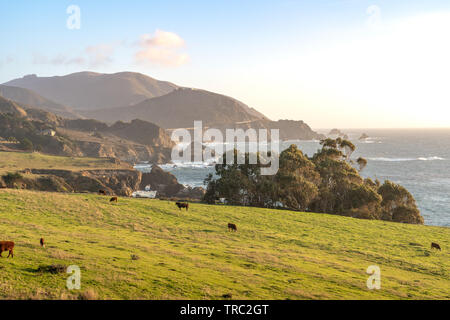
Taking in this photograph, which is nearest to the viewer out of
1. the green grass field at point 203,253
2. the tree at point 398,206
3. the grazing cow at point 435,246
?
the green grass field at point 203,253

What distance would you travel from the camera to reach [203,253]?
23.9 metres

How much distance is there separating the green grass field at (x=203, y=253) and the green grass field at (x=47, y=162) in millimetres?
80152

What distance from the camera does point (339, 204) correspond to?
6384 cm

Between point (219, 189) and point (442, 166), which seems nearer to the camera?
point (219, 189)

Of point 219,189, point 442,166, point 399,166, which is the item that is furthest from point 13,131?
point 442,166

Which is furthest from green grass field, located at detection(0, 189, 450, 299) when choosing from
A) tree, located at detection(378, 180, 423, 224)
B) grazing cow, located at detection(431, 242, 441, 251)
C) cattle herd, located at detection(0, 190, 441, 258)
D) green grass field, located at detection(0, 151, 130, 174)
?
green grass field, located at detection(0, 151, 130, 174)

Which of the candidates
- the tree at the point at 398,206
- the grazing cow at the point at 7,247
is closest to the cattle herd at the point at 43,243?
the grazing cow at the point at 7,247

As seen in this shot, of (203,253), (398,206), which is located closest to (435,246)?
(203,253)

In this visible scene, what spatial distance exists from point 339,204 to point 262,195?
628 inches

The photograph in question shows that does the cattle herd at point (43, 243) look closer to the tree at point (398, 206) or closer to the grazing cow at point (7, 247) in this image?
the grazing cow at point (7, 247)

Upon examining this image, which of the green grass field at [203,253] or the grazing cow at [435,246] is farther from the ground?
the green grass field at [203,253]

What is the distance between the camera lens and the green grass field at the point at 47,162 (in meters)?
111

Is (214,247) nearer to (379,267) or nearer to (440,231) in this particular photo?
(379,267)

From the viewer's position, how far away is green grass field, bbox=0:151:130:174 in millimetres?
110969
